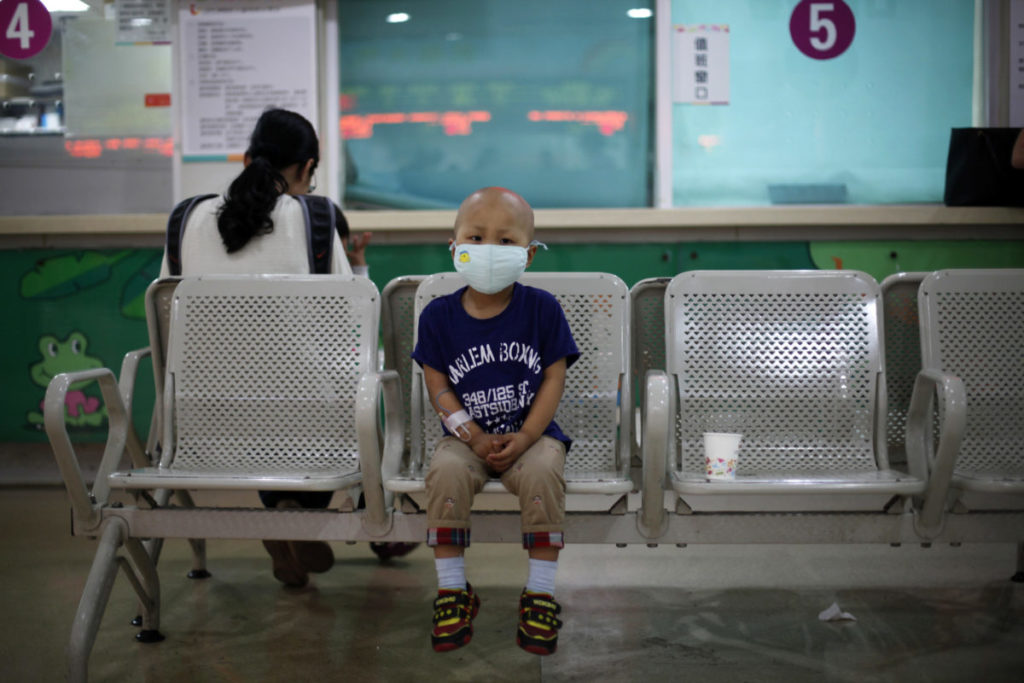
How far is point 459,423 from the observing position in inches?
94.7

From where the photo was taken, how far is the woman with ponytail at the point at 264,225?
300 centimetres

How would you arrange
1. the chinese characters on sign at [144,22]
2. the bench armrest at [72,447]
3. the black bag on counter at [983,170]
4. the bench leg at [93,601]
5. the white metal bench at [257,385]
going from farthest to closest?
1. the chinese characters on sign at [144,22]
2. the black bag on counter at [983,170]
3. the white metal bench at [257,385]
4. the bench armrest at [72,447]
5. the bench leg at [93,601]

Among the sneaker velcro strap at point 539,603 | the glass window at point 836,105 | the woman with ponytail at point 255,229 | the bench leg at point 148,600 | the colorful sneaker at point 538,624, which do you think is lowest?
the bench leg at point 148,600

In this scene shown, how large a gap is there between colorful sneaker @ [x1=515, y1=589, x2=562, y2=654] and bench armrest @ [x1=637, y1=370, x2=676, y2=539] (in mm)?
401

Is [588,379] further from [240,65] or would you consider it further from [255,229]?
[240,65]

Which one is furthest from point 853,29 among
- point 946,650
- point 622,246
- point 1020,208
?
point 946,650

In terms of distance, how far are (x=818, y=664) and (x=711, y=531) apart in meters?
0.54

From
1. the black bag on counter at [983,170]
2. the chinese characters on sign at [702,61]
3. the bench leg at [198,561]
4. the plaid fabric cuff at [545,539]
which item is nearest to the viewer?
the plaid fabric cuff at [545,539]

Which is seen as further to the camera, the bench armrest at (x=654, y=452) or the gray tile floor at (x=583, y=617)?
the gray tile floor at (x=583, y=617)

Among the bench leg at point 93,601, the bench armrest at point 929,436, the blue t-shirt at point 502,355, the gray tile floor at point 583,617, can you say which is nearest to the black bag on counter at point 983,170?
the gray tile floor at point 583,617

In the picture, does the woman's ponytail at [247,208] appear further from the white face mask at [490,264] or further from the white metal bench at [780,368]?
the white metal bench at [780,368]

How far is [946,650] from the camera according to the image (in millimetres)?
2693

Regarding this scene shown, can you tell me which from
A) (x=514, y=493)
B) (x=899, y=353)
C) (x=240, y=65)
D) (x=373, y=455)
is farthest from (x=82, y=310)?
(x=899, y=353)

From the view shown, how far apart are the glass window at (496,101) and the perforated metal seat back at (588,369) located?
2.45 m
